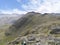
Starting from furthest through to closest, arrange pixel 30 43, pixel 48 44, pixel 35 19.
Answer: pixel 35 19, pixel 30 43, pixel 48 44

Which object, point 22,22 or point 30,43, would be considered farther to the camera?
point 22,22

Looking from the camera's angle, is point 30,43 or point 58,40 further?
point 30,43

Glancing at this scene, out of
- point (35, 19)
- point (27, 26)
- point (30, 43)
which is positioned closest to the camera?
point (30, 43)

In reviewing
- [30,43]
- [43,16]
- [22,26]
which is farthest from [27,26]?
[30,43]

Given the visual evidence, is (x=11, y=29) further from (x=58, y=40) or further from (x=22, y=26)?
(x=58, y=40)

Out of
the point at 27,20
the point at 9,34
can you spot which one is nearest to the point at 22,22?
the point at 27,20

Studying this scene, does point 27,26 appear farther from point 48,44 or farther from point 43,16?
point 48,44

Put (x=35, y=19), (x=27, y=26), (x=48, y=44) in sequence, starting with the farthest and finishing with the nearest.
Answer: (x=35, y=19)
(x=27, y=26)
(x=48, y=44)

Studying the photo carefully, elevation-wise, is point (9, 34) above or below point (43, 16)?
below

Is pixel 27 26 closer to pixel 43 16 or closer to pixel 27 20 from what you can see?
pixel 27 20
